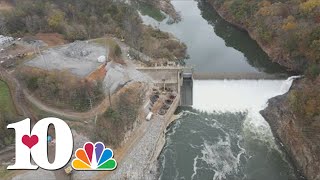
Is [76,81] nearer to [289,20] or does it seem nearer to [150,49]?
[150,49]

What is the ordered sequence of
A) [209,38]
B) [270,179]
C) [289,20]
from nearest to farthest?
[270,179]
[289,20]
[209,38]

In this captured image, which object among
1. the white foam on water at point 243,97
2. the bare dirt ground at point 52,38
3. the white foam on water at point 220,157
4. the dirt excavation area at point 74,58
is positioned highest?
the bare dirt ground at point 52,38

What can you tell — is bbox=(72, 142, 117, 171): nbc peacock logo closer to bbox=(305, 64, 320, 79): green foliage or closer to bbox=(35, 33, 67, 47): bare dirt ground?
bbox=(35, 33, 67, 47): bare dirt ground

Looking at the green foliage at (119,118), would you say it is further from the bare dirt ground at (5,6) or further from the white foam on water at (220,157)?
the bare dirt ground at (5,6)

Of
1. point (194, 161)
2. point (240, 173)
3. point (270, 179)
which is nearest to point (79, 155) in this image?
point (194, 161)

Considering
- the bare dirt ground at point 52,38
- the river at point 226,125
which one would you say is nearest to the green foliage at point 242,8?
the river at point 226,125
